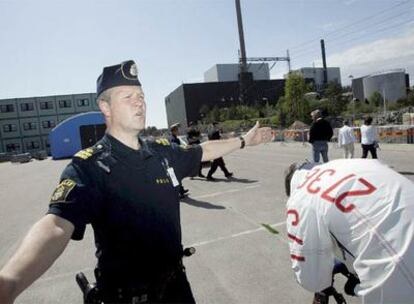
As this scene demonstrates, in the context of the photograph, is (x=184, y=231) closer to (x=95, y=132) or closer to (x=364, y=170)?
(x=364, y=170)

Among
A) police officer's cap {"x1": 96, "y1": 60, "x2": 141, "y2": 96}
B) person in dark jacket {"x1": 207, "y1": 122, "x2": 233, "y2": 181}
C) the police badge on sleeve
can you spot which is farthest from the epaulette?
person in dark jacket {"x1": 207, "y1": 122, "x2": 233, "y2": 181}

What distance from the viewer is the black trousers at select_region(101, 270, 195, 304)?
208 cm

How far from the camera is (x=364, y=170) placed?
2.05m

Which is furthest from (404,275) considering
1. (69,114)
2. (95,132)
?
(69,114)

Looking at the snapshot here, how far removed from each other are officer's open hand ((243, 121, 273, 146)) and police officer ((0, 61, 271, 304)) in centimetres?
111

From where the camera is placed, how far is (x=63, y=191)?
1.92 metres

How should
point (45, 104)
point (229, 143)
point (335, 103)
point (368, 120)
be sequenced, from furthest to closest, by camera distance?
point (45, 104) < point (335, 103) < point (368, 120) < point (229, 143)

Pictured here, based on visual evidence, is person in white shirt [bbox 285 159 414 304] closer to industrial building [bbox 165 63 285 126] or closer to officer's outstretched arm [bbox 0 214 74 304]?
officer's outstretched arm [bbox 0 214 74 304]

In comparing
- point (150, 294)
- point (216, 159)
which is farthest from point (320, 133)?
point (150, 294)

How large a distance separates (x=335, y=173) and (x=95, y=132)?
143ft

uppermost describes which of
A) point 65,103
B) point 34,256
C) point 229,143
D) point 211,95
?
point 65,103

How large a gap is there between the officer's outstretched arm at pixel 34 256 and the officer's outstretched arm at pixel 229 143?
1402 mm

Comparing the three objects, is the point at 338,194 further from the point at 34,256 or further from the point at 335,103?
the point at 335,103

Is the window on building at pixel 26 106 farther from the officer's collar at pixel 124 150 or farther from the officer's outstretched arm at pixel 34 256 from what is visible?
the officer's outstretched arm at pixel 34 256
